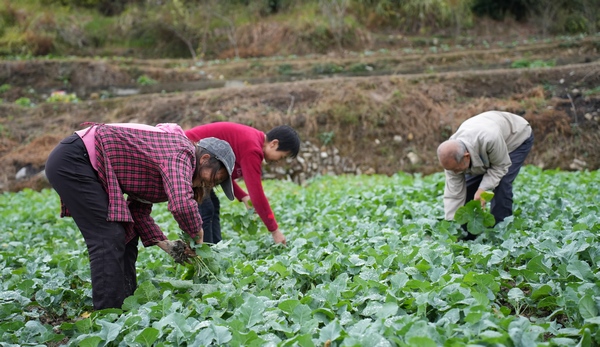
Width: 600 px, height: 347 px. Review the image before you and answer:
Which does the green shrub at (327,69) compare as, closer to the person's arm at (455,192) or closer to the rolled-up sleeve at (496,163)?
the person's arm at (455,192)

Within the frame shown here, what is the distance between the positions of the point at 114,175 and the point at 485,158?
3152mm

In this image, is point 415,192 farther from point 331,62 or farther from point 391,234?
point 331,62

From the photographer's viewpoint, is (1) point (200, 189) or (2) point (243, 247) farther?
(2) point (243, 247)

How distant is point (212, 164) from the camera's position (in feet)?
10.8

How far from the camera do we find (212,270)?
375 cm

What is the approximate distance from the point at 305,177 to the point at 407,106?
10.8 feet

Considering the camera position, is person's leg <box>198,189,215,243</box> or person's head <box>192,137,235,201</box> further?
person's leg <box>198,189,215,243</box>

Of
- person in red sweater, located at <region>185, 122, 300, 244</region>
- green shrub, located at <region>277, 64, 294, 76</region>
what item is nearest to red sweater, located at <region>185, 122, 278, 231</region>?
person in red sweater, located at <region>185, 122, 300, 244</region>

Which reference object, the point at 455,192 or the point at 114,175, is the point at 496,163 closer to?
the point at 455,192

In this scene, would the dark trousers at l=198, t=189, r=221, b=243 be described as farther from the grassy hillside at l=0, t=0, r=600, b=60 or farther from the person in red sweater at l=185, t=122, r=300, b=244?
the grassy hillside at l=0, t=0, r=600, b=60

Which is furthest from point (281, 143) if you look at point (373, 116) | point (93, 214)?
point (373, 116)

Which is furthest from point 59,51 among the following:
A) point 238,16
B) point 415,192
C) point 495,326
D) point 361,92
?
point 495,326

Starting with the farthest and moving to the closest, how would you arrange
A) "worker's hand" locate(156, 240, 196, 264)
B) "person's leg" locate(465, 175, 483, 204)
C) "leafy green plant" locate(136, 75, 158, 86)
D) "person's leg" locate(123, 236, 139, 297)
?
"leafy green plant" locate(136, 75, 158, 86) < "person's leg" locate(465, 175, 483, 204) < "person's leg" locate(123, 236, 139, 297) < "worker's hand" locate(156, 240, 196, 264)

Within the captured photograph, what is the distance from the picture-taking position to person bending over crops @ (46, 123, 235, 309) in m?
3.25
